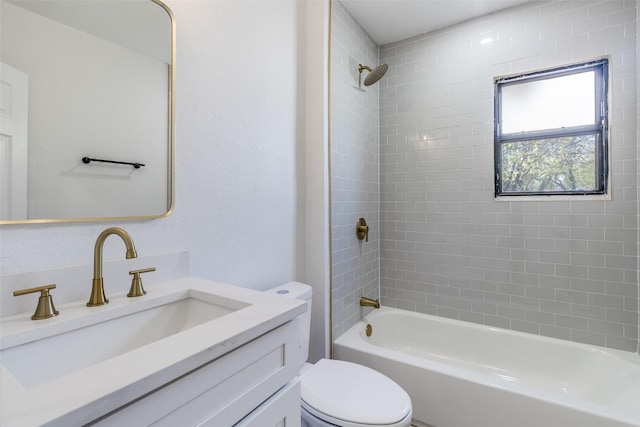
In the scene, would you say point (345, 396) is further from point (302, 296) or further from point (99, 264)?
point (99, 264)

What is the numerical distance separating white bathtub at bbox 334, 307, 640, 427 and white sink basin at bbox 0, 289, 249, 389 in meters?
1.16

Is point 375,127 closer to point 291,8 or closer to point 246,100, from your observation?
point 291,8

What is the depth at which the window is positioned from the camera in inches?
72.8

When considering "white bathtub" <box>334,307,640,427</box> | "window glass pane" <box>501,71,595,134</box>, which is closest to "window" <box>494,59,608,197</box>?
"window glass pane" <box>501,71,595,134</box>

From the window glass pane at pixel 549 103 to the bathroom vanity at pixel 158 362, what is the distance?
Answer: 215 centimetres

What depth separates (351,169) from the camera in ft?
6.86

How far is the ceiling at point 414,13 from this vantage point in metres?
2.02

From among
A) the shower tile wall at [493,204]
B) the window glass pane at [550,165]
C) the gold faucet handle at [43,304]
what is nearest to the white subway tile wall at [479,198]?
the shower tile wall at [493,204]

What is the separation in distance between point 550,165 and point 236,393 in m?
2.31

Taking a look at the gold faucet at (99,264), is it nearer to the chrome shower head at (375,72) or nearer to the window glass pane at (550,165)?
the chrome shower head at (375,72)

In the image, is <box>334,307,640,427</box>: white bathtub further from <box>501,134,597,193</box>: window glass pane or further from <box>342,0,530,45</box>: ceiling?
<box>342,0,530,45</box>: ceiling

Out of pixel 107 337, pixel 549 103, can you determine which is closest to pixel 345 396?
pixel 107 337

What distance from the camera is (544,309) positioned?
1995 millimetres

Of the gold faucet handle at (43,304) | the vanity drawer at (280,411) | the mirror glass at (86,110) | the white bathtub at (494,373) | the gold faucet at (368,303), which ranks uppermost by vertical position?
the mirror glass at (86,110)
